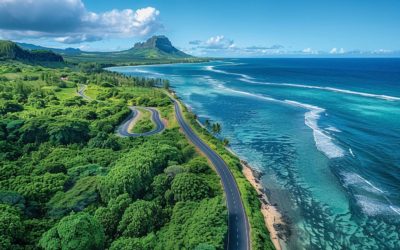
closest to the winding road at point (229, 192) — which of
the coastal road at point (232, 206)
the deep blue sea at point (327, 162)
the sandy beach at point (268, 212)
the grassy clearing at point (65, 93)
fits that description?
the coastal road at point (232, 206)

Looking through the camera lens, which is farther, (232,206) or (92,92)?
(92,92)

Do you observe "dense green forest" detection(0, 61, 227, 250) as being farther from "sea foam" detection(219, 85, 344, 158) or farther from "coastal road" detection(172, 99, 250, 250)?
"sea foam" detection(219, 85, 344, 158)

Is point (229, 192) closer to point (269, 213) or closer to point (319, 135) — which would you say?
point (269, 213)

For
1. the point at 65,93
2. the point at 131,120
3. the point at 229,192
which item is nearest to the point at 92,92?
the point at 65,93

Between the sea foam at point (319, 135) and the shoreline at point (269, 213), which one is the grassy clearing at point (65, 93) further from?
the sea foam at point (319, 135)

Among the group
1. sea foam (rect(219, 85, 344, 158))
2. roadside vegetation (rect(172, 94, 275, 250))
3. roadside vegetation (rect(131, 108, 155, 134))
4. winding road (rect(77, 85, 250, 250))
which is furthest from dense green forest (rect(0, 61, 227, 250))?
sea foam (rect(219, 85, 344, 158))

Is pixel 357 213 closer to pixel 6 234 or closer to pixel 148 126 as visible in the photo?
pixel 6 234
